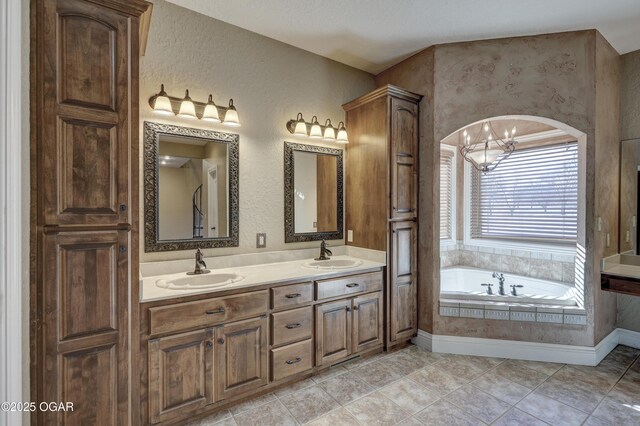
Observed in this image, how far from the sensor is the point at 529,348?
2.73 meters

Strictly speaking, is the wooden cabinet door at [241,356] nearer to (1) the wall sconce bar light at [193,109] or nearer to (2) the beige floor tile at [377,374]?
(2) the beige floor tile at [377,374]

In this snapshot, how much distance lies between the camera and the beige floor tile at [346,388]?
2207mm

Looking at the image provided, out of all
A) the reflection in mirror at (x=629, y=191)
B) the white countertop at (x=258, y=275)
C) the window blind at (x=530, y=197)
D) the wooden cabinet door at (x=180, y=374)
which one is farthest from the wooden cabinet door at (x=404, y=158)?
the reflection in mirror at (x=629, y=191)

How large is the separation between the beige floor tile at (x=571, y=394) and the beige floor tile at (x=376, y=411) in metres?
1.11

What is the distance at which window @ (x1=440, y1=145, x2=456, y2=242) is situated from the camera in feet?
13.9

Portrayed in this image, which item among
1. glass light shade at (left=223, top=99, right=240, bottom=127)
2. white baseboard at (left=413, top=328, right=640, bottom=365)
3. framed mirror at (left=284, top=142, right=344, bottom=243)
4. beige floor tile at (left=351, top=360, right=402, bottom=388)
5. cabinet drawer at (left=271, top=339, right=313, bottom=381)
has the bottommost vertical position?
beige floor tile at (left=351, top=360, right=402, bottom=388)

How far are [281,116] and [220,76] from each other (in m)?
0.61

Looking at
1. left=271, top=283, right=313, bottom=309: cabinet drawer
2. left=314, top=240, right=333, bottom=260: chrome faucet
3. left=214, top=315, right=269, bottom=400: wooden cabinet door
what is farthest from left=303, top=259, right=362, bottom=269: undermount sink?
left=214, top=315, right=269, bottom=400: wooden cabinet door

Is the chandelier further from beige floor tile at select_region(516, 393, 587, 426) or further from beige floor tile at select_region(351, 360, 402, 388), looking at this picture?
beige floor tile at select_region(351, 360, 402, 388)

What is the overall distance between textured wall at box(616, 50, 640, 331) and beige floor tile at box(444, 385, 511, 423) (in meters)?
1.99

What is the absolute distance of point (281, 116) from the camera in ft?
9.43

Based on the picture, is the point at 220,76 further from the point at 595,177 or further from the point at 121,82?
the point at 595,177

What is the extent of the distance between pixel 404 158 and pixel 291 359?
2.02 meters

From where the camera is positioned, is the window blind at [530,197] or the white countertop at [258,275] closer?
the white countertop at [258,275]
